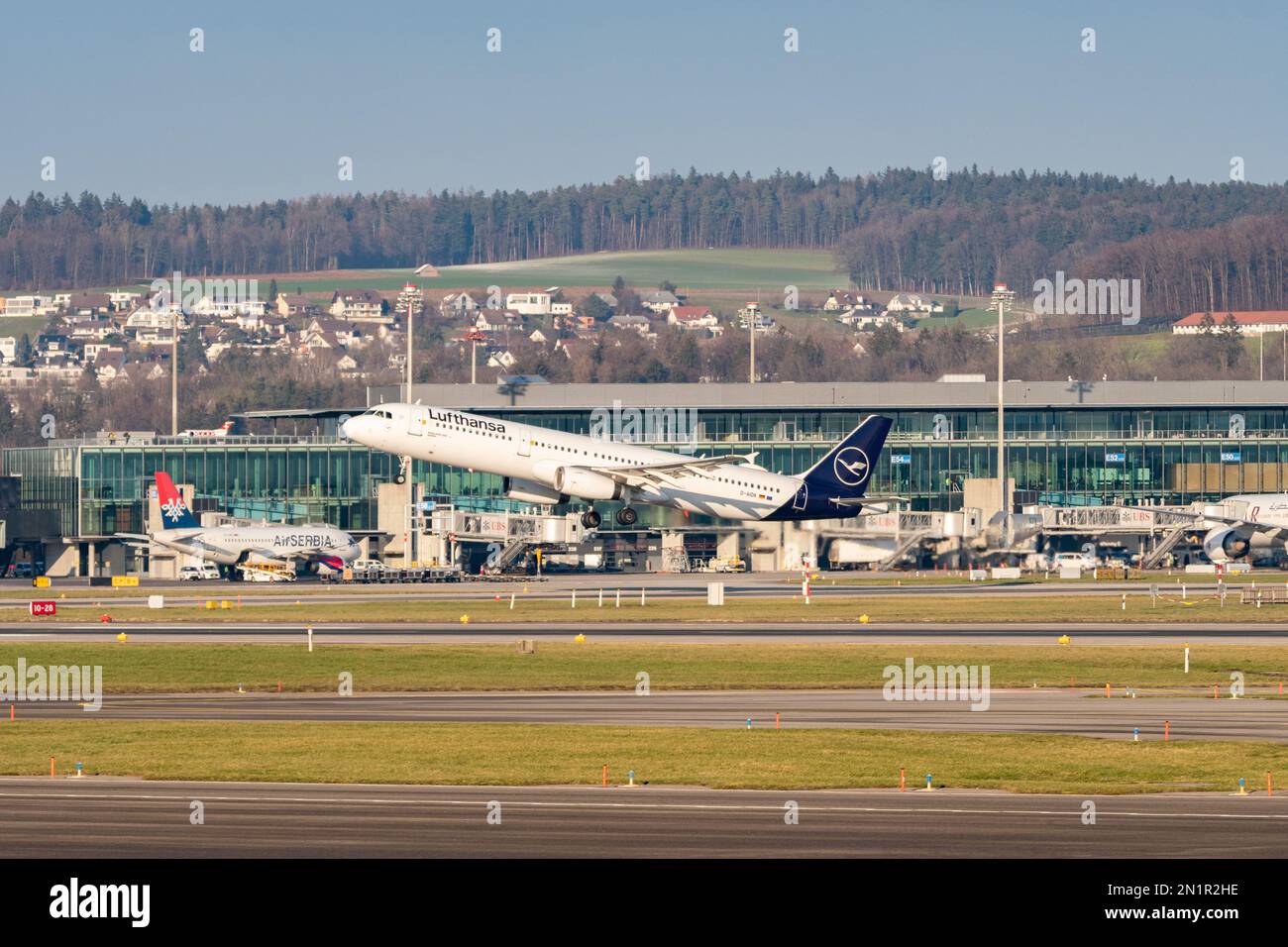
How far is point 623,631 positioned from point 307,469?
92.0 metres

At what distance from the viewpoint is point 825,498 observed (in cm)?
10144

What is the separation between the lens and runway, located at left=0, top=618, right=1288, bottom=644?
246 ft

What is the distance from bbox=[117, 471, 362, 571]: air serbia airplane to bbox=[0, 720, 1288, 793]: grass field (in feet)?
291

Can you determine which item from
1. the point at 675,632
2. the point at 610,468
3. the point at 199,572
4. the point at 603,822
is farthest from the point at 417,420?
the point at 199,572

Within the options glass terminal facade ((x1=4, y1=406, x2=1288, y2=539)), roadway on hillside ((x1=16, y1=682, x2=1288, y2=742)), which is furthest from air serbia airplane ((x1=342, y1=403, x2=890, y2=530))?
glass terminal facade ((x1=4, y1=406, x2=1288, y2=539))

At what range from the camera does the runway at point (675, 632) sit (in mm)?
75000

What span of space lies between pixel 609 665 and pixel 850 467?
128 ft

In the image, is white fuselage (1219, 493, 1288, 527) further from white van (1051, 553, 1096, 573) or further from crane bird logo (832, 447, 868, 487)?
crane bird logo (832, 447, 868, 487)

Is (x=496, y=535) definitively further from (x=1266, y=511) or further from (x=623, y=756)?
(x=623, y=756)

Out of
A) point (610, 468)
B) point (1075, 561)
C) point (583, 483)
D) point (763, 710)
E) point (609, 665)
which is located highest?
point (610, 468)

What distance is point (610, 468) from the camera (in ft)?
303

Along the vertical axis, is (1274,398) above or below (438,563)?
above
